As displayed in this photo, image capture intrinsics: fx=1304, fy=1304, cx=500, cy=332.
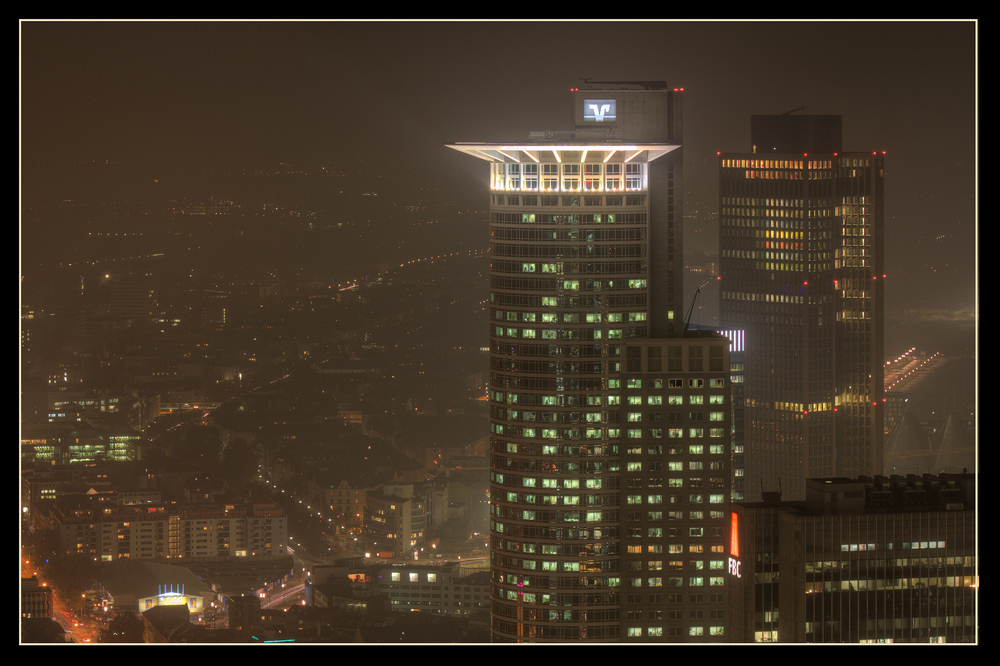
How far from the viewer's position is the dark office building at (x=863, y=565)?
2347cm

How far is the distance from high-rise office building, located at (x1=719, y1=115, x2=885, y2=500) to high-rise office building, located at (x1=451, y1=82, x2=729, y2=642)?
64.2 feet

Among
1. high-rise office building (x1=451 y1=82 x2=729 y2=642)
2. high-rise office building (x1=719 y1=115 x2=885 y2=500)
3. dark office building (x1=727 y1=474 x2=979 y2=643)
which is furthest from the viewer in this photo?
high-rise office building (x1=719 y1=115 x2=885 y2=500)

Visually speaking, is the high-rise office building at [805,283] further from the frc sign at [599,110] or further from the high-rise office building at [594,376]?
the high-rise office building at [594,376]

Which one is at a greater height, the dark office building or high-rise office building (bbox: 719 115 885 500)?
high-rise office building (bbox: 719 115 885 500)

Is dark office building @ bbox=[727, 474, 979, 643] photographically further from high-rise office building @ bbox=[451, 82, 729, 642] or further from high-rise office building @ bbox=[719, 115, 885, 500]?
high-rise office building @ bbox=[719, 115, 885, 500]

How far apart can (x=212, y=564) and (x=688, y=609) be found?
2173 cm

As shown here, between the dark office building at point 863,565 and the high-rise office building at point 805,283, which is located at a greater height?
the high-rise office building at point 805,283

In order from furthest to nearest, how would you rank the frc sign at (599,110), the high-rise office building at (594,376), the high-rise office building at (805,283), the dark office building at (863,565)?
1. the high-rise office building at (805,283)
2. the frc sign at (599,110)
3. the high-rise office building at (594,376)
4. the dark office building at (863,565)

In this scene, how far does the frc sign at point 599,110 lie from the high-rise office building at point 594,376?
63 mm

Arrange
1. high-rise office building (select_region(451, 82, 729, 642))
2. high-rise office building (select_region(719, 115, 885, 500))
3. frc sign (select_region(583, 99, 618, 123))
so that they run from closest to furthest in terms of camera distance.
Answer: high-rise office building (select_region(451, 82, 729, 642)), frc sign (select_region(583, 99, 618, 123)), high-rise office building (select_region(719, 115, 885, 500))

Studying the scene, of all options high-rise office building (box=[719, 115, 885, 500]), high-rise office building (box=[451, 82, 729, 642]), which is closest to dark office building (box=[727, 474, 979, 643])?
high-rise office building (box=[451, 82, 729, 642])

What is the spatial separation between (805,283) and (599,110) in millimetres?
22399

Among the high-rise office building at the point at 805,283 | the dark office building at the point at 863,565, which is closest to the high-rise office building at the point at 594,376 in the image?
the dark office building at the point at 863,565

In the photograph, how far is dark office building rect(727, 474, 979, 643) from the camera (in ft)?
77.0
